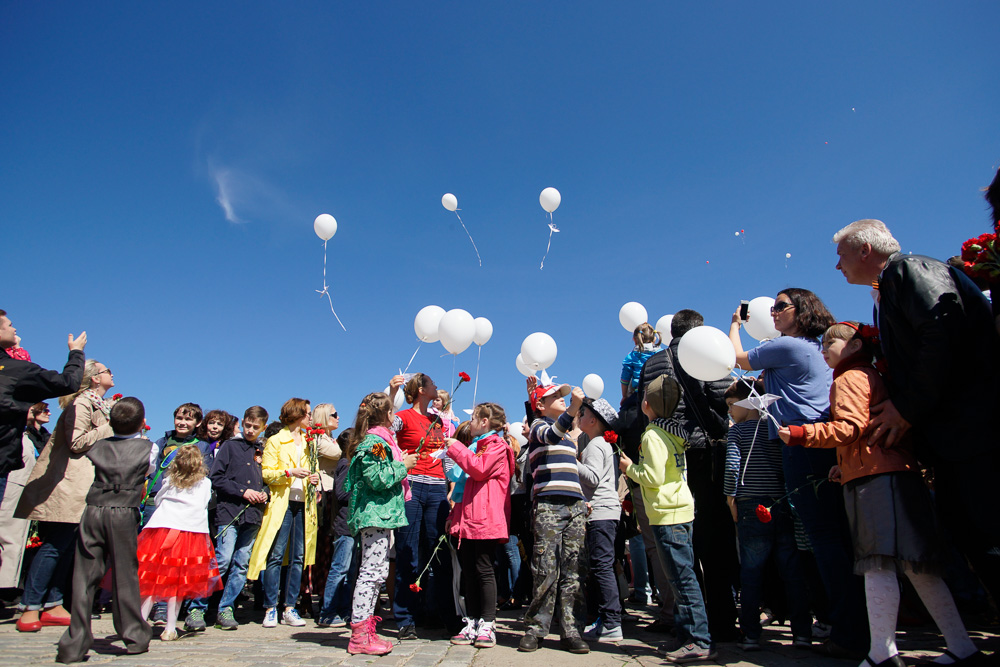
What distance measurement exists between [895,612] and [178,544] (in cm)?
458

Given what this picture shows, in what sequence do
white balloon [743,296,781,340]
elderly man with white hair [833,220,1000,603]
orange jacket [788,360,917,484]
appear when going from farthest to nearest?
white balloon [743,296,781,340], orange jacket [788,360,917,484], elderly man with white hair [833,220,1000,603]

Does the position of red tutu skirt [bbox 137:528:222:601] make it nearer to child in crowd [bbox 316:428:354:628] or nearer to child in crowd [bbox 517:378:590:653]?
child in crowd [bbox 316:428:354:628]

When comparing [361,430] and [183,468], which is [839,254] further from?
[183,468]

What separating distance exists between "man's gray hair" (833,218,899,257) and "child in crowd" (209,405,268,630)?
502 centimetres

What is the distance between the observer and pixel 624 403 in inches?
194

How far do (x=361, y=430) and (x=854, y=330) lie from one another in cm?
338

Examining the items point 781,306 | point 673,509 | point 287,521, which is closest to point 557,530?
point 673,509

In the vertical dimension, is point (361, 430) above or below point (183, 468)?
above

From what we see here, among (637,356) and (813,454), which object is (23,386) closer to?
(637,356)

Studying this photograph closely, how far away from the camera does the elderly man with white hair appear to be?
2168mm

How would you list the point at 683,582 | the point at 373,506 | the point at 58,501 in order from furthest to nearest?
1. the point at 58,501
2. the point at 373,506
3. the point at 683,582

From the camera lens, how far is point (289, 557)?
5172 mm

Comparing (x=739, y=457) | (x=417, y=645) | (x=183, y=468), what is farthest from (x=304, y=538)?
(x=739, y=457)

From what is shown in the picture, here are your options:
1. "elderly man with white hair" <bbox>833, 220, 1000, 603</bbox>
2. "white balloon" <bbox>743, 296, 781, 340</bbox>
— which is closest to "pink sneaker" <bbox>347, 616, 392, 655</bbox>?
"elderly man with white hair" <bbox>833, 220, 1000, 603</bbox>
